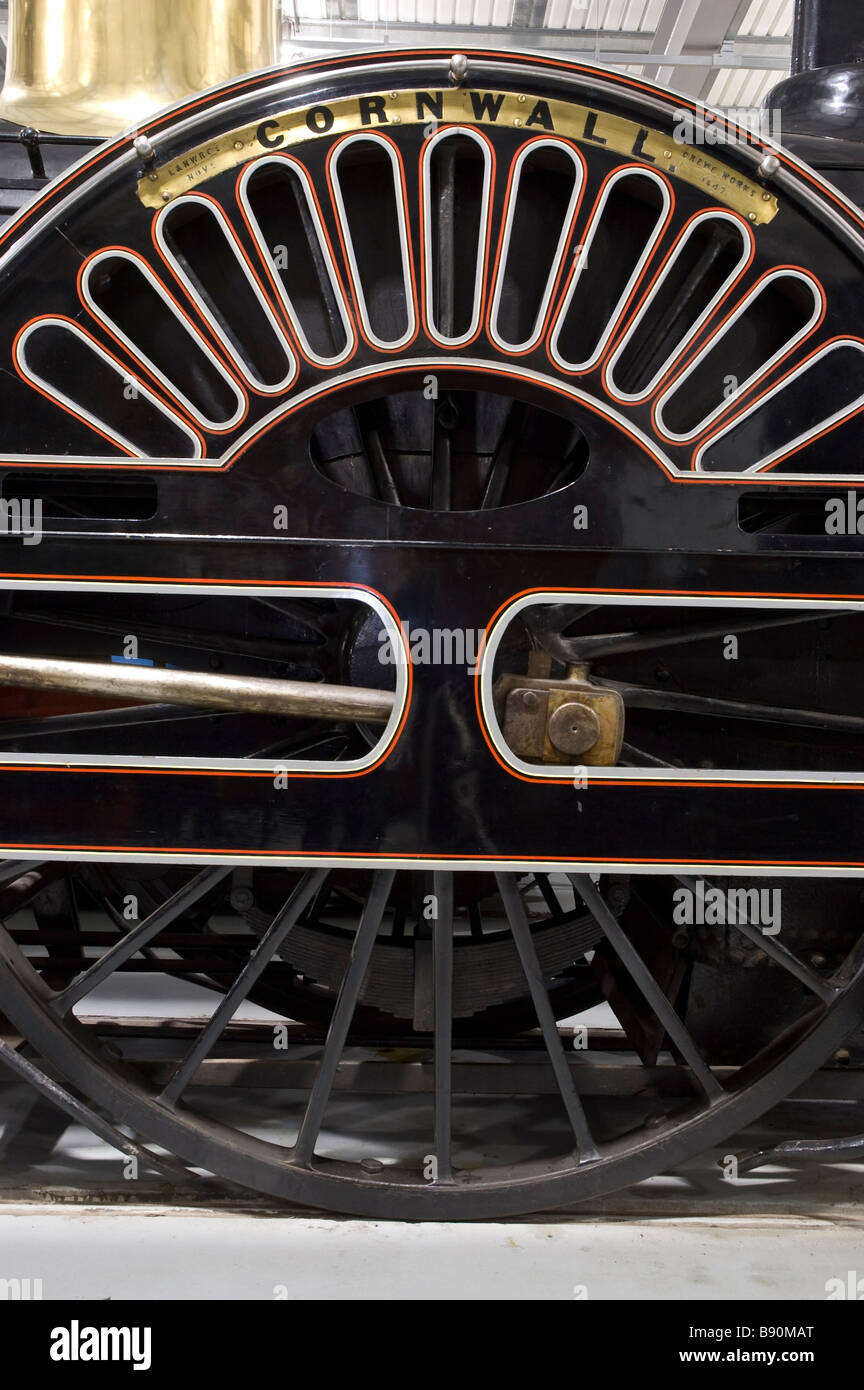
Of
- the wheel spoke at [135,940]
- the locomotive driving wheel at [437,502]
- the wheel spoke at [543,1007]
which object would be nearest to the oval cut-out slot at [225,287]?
the locomotive driving wheel at [437,502]

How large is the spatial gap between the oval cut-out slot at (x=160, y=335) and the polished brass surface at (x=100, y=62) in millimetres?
861

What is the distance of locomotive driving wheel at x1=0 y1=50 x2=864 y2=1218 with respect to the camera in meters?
2.01

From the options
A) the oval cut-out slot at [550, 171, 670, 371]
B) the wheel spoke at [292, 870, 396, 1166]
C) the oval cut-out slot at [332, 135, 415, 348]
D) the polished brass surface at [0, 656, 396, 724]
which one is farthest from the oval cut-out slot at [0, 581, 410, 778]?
the oval cut-out slot at [550, 171, 670, 371]

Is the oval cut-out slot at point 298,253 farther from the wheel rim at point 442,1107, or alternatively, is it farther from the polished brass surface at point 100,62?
the wheel rim at point 442,1107

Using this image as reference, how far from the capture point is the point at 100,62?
2.74m

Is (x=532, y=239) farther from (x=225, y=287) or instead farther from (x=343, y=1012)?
(x=343, y=1012)

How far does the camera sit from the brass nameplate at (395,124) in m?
A: 2.01

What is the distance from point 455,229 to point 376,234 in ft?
0.49

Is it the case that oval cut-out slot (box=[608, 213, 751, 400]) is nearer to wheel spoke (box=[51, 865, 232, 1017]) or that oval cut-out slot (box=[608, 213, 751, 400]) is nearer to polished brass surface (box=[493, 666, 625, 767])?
polished brass surface (box=[493, 666, 625, 767])

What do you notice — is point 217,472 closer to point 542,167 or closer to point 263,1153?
point 542,167

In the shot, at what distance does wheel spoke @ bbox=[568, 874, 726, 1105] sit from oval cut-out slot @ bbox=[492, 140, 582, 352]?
102cm

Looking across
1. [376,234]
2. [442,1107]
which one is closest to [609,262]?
[376,234]
